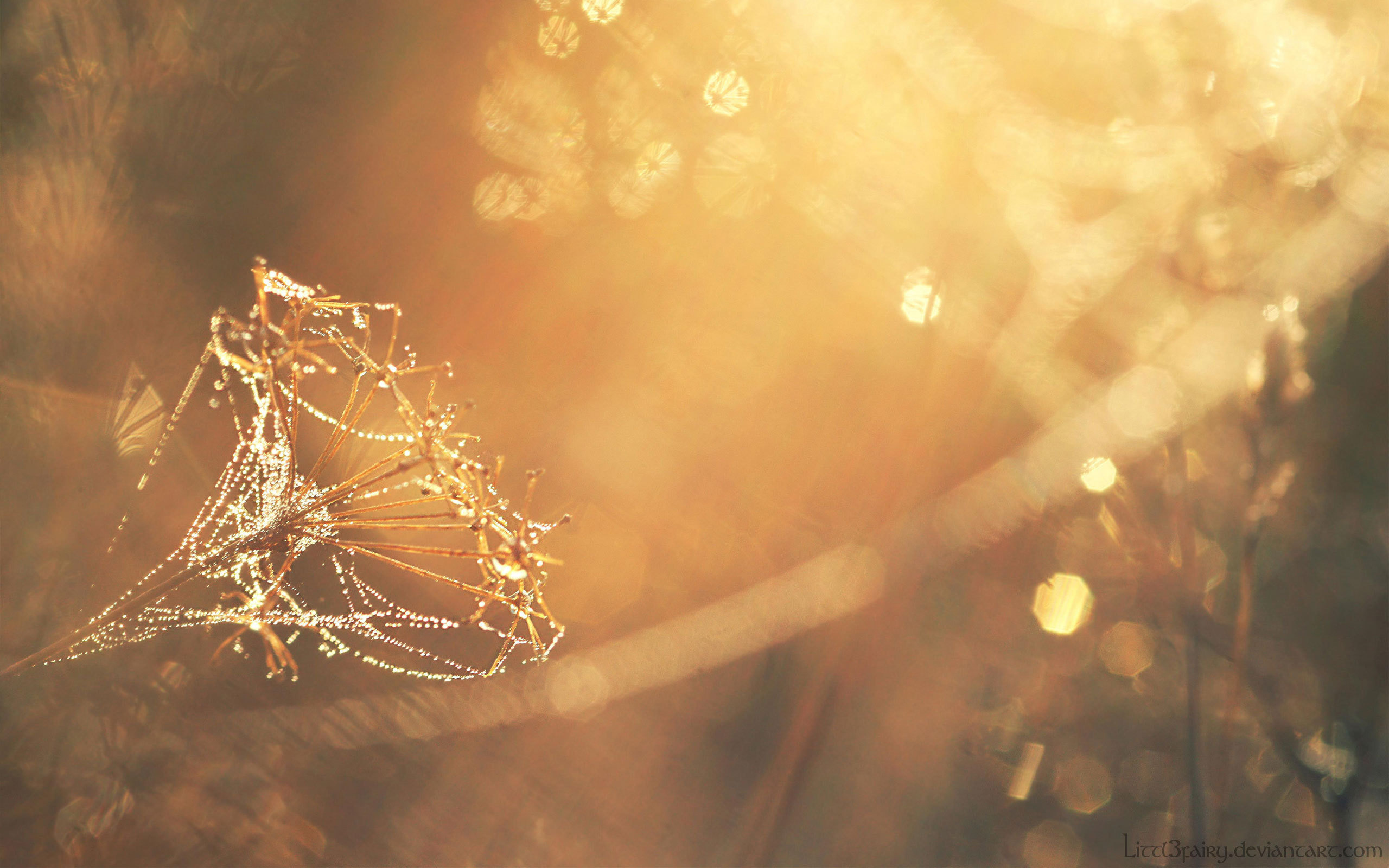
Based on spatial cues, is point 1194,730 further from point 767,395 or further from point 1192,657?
point 767,395

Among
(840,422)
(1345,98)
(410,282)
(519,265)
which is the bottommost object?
(410,282)

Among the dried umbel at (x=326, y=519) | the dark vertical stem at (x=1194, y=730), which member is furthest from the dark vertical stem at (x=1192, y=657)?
the dried umbel at (x=326, y=519)

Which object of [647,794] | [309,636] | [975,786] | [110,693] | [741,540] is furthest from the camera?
[975,786]

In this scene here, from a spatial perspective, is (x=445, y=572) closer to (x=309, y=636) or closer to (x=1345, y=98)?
(x=309, y=636)

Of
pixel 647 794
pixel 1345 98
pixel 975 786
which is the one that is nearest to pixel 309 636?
pixel 647 794

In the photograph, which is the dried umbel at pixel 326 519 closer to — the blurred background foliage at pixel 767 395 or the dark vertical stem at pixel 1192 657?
the blurred background foliage at pixel 767 395

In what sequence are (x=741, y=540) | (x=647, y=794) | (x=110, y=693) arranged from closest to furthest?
(x=110, y=693) < (x=647, y=794) < (x=741, y=540)

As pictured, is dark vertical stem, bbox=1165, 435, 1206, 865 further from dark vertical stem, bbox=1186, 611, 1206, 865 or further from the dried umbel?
the dried umbel

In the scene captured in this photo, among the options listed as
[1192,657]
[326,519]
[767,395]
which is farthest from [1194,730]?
[326,519]
